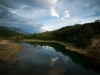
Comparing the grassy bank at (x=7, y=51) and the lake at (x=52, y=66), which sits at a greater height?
the grassy bank at (x=7, y=51)

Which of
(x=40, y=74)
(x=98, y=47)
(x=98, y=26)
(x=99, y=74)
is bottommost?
(x=99, y=74)

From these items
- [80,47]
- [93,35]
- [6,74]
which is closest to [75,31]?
[93,35]

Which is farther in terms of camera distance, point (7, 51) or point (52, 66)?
point (7, 51)

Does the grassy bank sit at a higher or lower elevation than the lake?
higher

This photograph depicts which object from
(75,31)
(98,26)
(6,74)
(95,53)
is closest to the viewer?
(6,74)

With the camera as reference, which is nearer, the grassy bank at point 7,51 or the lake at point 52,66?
the lake at point 52,66

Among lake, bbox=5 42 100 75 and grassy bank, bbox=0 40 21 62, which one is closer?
lake, bbox=5 42 100 75

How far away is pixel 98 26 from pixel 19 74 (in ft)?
233

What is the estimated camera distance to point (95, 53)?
40344mm

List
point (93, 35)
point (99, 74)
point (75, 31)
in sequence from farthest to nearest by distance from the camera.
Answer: point (75, 31) < point (93, 35) < point (99, 74)

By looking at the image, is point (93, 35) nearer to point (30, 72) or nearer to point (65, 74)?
point (65, 74)

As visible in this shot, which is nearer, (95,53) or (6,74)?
(6,74)

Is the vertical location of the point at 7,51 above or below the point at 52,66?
above

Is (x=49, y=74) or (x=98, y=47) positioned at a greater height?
(x=98, y=47)
